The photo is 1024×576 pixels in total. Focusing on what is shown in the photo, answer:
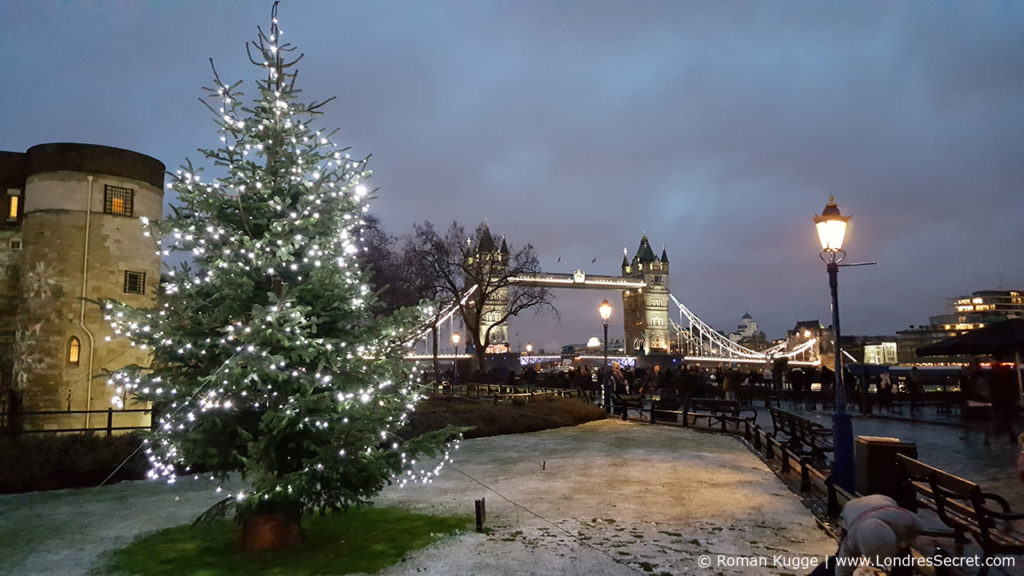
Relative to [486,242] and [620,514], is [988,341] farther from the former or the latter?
[486,242]

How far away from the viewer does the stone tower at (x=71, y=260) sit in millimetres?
24047

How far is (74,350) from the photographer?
80.1 feet

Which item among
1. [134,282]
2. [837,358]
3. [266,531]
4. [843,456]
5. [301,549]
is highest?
[134,282]

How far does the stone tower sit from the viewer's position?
24047 millimetres

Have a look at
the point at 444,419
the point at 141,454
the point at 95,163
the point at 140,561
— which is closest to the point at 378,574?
the point at 140,561

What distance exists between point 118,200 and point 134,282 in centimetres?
337

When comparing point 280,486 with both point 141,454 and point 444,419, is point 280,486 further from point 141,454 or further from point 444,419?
point 444,419

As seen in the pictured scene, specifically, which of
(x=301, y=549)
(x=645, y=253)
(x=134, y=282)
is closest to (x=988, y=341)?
(x=301, y=549)

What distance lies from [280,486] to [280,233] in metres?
2.86

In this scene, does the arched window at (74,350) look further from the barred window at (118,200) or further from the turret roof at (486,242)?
the turret roof at (486,242)

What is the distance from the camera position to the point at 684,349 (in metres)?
151

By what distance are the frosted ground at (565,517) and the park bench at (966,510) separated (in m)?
1.23

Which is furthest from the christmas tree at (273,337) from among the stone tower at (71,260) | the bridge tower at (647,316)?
the bridge tower at (647,316)

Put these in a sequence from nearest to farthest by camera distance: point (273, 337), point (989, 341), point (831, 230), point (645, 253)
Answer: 1. point (273, 337)
2. point (831, 230)
3. point (989, 341)
4. point (645, 253)
